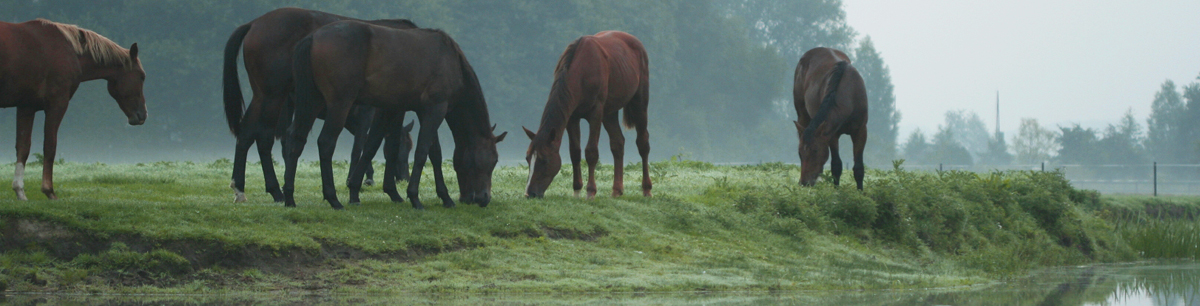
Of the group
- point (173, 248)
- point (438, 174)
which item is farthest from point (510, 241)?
point (173, 248)

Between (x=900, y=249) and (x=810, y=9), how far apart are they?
7727 centimetres

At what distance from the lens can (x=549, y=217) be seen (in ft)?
32.1

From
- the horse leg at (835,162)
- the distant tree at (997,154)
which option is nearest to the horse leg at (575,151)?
the horse leg at (835,162)

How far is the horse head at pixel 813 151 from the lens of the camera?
14.0 meters

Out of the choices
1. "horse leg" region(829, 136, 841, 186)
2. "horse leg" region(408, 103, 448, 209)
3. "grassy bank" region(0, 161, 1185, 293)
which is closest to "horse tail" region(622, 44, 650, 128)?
"grassy bank" region(0, 161, 1185, 293)

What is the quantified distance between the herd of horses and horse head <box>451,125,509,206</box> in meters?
0.01

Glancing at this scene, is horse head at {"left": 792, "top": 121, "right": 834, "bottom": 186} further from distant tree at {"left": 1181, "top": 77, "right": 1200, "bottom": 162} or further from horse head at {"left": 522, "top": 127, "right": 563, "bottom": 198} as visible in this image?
distant tree at {"left": 1181, "top": 77, "right": 1200, "bottom": 162}

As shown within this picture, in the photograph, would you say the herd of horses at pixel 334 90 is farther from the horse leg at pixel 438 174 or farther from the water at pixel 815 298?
the water at pixel 815 298

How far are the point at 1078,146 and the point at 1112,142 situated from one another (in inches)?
105

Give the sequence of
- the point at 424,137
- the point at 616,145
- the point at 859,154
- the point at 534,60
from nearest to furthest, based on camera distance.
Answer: the point at 424,137
the point at 616,145
the point at 859,154
the point at 534,60

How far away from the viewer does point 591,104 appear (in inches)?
457

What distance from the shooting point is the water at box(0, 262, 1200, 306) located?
6.43 metres

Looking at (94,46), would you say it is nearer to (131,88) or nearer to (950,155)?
(131,88)

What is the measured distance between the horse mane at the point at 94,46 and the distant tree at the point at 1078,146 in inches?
2838
